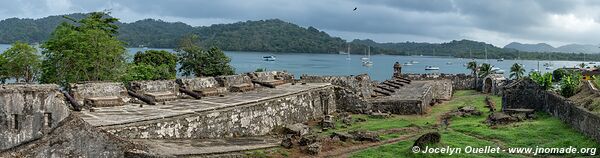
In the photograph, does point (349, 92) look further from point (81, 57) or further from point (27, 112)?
point (81, 57)

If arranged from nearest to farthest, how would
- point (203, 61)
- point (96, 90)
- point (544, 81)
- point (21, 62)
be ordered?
1. point (96, 90)
2. point (544, 81)
3. point (21, 62)
4. point (203, 61)

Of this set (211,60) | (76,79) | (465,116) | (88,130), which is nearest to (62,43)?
(76,79)

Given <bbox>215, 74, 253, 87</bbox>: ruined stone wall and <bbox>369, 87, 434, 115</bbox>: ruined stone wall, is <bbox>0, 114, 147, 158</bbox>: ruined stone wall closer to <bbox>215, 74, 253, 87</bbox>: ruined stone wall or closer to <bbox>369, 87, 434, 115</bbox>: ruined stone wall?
<bbox>215, 74, 253, 87</bbox>: ruined stone wall

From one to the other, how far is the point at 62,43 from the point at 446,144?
98.5ft

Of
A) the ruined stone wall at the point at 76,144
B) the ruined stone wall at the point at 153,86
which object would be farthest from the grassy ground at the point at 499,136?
the ruined stone wall at the point at 153,86

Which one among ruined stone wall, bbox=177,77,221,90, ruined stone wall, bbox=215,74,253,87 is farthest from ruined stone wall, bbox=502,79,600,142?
ruined stone wall, bbox=177,77,221,90

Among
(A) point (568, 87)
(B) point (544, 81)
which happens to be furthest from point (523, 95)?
(A) point (568, 87)

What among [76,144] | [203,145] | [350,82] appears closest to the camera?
[76,144]

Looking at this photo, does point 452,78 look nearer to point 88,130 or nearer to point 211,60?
point 211,60

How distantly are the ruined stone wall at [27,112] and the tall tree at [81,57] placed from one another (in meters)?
27.3

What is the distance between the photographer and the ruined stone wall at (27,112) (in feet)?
36.4

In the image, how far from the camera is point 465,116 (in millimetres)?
24812

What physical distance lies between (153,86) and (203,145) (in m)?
5.40

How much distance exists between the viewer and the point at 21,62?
42125 mm
